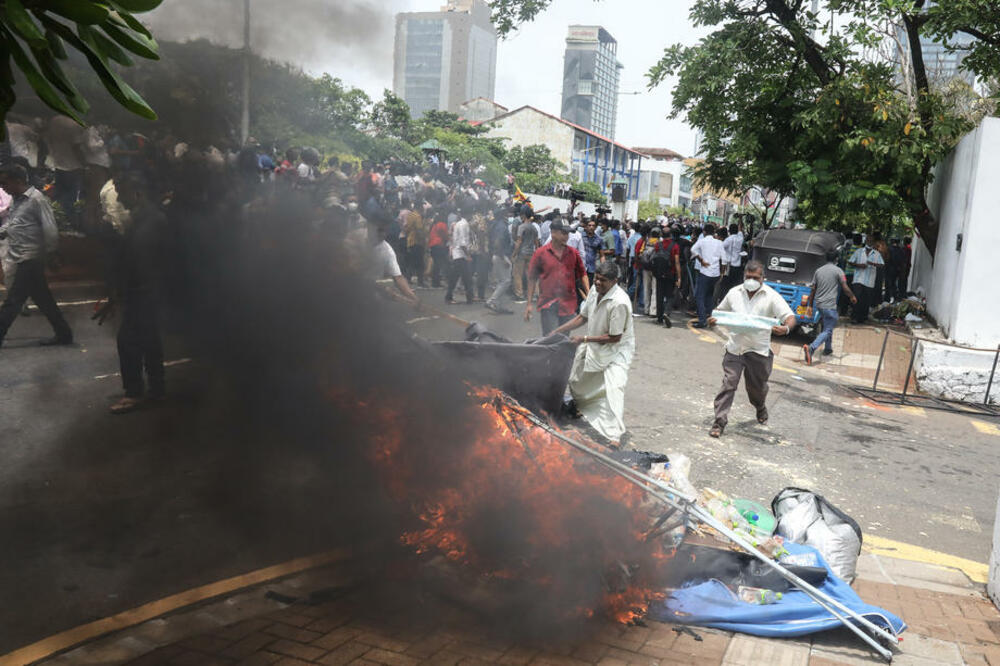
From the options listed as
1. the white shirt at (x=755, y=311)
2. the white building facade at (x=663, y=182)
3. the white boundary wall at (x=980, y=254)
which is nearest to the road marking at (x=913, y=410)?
the white boundary wall at (x=980, y=254)

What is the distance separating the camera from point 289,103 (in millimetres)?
4410

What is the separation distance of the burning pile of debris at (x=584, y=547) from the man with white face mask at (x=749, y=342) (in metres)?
3.09

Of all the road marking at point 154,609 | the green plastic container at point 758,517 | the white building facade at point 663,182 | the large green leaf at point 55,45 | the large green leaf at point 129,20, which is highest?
the white building facade at point 663,182

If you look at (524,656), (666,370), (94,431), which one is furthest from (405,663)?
(666,370)

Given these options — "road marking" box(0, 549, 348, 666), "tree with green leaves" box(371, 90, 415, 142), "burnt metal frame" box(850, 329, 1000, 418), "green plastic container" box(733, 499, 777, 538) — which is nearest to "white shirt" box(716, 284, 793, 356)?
"burnt metal frame" box(850, 329, 1000, 418)

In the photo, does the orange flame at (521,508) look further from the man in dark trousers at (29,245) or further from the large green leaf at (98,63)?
the large green leaf at (98,63)

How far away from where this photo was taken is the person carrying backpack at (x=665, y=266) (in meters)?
13.3

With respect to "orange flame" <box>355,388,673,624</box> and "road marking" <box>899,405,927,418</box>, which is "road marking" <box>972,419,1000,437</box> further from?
"orange flame" <box>355,388,673,624</box>

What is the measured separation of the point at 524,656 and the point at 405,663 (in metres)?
0.51

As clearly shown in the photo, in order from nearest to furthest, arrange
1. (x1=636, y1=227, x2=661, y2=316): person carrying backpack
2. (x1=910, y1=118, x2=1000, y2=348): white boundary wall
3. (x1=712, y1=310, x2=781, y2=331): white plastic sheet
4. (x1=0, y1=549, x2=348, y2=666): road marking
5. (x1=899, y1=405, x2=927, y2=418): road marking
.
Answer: (x1=0, y1=549, x2=348, y2=666): road marking
(x1=712, y1=310, x2=781, y2=331): white plastic sheet
(x1=899, y1=405, x2=927, y2=418): road marking
(x1=910, y1=118, x2=1000, y2=348): white boundary wall
(x1=636, y1=227, x2=661, y2=316): person carrying backpack

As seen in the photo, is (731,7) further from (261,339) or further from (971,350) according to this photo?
(261,339)

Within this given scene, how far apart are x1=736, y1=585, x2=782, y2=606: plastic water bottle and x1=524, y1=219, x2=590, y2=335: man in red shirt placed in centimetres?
449

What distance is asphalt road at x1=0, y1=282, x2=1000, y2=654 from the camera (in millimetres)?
3887

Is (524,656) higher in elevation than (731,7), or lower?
lower
